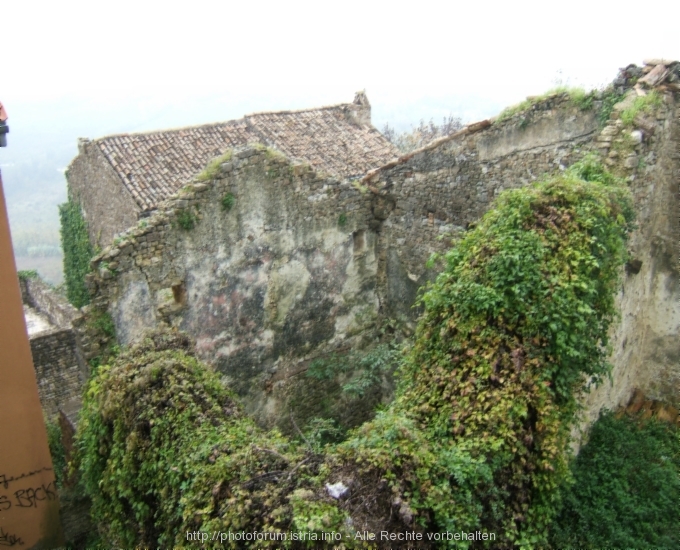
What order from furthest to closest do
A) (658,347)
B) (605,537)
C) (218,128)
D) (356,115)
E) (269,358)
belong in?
(356,115) < (218,128) < (269,358) < (658,347) < (605,537)

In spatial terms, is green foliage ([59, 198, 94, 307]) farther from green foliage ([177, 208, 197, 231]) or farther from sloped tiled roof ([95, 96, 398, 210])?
green foliage ([177, 208, 197, 231])

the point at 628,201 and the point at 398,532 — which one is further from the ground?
the point at 628,201

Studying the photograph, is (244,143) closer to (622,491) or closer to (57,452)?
(57,452)

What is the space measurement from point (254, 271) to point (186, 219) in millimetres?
1319

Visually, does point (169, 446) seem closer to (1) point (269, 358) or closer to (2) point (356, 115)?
(1) point (269, 358)

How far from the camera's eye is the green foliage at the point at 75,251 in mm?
17250

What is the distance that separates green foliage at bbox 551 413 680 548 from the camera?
238 inches

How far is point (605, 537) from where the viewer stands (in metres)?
6.05

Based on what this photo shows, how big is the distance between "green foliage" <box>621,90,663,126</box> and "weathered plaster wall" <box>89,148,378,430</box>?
3.96 m

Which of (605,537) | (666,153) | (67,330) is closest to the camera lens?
(605,537)

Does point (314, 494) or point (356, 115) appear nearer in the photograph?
point (314, 494)

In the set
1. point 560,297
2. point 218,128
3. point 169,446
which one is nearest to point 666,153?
point 560,297

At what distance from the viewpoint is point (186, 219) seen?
24.8ft

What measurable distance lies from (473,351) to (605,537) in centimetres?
296
